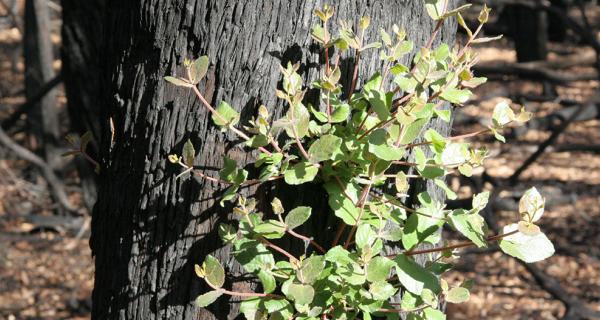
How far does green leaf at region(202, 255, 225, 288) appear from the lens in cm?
167

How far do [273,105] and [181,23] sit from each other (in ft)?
0.89

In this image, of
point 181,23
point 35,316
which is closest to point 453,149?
point 181,23

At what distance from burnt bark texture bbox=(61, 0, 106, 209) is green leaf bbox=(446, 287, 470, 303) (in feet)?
13.1

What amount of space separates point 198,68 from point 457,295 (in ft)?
2.37

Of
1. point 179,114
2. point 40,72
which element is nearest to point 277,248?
point 179,114

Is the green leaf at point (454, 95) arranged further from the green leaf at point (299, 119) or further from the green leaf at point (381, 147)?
the green leaf at point (299, 119)

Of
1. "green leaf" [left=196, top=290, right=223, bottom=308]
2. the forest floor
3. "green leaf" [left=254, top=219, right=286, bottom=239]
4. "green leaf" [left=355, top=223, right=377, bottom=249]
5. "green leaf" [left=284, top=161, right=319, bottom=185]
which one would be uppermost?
"green leaf" [left=284, top=161, right=319, bottom=185]

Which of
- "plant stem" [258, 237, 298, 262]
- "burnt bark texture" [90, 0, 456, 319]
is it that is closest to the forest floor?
"burnt bark texture" [90, 0, 456, 319]

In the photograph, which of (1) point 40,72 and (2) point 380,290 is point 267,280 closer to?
(2) point 380,290

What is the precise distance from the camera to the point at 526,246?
1.58 m

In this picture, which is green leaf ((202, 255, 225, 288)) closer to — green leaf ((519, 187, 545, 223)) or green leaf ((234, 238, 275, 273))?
green leaf ((234, 238, 275, 273))

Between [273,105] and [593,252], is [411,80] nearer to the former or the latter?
[273,105]

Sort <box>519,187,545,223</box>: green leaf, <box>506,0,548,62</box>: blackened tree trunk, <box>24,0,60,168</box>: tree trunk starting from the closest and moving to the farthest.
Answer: <box>519,187,545,223</box>: green leaf → <box>24,0,60,168</box>: tree trunk → <box>506,0,548,62</box>: blackened tree trunk

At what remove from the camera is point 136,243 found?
188cm
